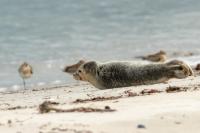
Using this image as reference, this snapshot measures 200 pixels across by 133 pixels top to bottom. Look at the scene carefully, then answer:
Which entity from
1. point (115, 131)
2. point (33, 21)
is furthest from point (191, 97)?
point (33, 21)

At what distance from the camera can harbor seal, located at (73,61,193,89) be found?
1072 cm

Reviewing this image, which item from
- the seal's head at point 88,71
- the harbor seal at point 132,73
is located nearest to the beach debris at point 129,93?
the harbor seal at point 132,73

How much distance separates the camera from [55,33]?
25.1m

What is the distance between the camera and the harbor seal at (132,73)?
10.7 meters

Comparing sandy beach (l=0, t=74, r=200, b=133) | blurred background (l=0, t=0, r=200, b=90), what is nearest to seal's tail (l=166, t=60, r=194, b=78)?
sandy beach (l=0, t=74, r=200, b=133)

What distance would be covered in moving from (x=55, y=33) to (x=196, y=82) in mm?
15033

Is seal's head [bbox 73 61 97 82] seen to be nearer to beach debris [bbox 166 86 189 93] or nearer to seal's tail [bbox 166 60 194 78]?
seal's tail [bbox 166 60 194 78]

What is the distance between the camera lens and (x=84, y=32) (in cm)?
2459

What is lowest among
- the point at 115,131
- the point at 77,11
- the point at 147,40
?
the point at 115,131

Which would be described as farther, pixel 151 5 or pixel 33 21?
pixel 151 5

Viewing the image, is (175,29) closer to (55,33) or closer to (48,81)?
(55,33)

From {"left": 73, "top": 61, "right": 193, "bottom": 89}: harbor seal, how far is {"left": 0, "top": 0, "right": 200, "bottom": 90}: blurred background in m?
3.90

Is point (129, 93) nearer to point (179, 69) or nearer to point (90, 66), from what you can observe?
point (179, 69)

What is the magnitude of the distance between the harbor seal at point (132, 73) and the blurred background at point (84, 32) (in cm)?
390
